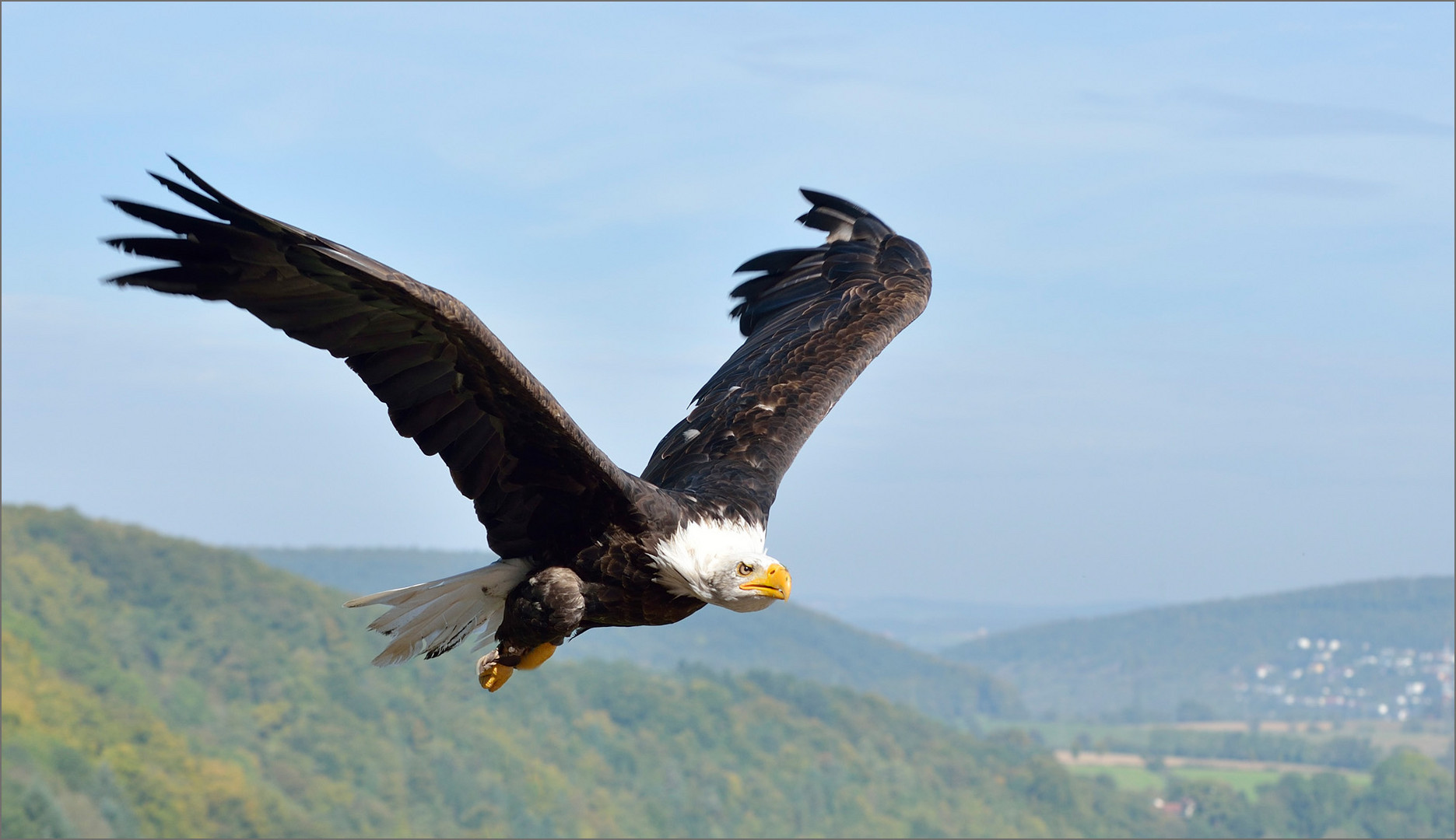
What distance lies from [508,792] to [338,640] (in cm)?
2070

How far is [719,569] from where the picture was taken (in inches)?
342

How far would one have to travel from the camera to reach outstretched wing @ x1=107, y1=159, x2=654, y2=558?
784 cm

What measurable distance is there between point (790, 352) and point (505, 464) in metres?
3.63

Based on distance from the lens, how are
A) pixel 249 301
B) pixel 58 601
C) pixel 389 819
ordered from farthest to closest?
pixel 58 601, pixel 389 819, pixel 249 301

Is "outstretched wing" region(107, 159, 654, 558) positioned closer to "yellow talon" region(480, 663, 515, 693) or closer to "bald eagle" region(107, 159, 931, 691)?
"bald eagle" region(107, 159, 931, 691)

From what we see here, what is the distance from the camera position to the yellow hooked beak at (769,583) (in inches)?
339

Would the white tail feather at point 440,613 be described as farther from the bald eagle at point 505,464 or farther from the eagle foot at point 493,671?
the eagle foot at point 493,671

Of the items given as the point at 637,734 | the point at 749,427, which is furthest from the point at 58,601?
the point at 749,427

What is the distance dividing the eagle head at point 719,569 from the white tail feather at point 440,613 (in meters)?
1.14

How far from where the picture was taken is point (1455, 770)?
18088 centimetres

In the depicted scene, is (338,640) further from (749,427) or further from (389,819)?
(749,427)

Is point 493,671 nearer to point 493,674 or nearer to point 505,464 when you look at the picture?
point 493,674

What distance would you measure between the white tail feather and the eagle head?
114 centimetres


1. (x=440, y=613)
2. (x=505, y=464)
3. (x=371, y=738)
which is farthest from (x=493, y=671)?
(x=371, y=738)
